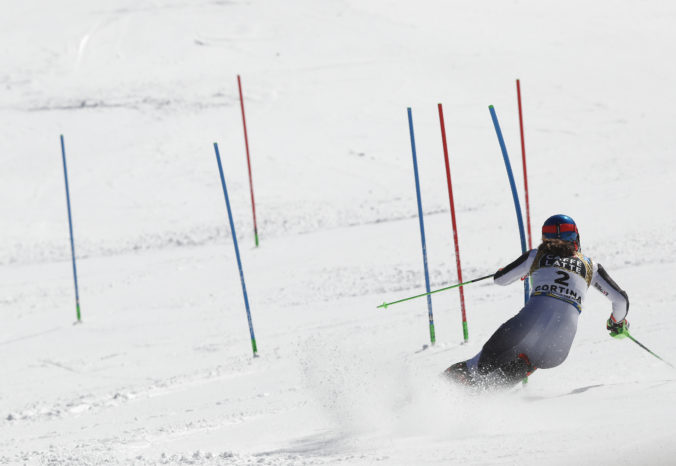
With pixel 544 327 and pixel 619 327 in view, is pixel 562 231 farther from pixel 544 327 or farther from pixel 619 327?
pixel 619 327

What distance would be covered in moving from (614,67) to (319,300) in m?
16.6

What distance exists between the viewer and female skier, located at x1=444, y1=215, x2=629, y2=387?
18.1 feet

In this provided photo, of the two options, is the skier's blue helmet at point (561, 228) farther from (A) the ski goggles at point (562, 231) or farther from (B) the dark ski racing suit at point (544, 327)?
(B) the dark ski racing suit at point (544, 327)

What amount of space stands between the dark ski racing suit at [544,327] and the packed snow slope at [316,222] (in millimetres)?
285

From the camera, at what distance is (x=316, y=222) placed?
17.9 metres

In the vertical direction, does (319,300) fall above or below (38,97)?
below

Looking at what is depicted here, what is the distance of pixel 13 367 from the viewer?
36.3 feet

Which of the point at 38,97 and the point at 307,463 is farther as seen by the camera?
the point at 38,97

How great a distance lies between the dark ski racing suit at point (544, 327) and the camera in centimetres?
551

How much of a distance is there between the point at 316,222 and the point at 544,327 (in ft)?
41.1

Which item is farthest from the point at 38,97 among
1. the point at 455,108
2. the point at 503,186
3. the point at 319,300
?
the point at 319,300

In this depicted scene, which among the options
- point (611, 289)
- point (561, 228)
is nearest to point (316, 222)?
point (611, 289)

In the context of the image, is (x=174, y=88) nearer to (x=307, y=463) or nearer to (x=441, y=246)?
(x=441, y=246)

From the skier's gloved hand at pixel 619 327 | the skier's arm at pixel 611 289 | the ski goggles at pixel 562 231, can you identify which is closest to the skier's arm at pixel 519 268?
the ski goggles at pixel 562 231
